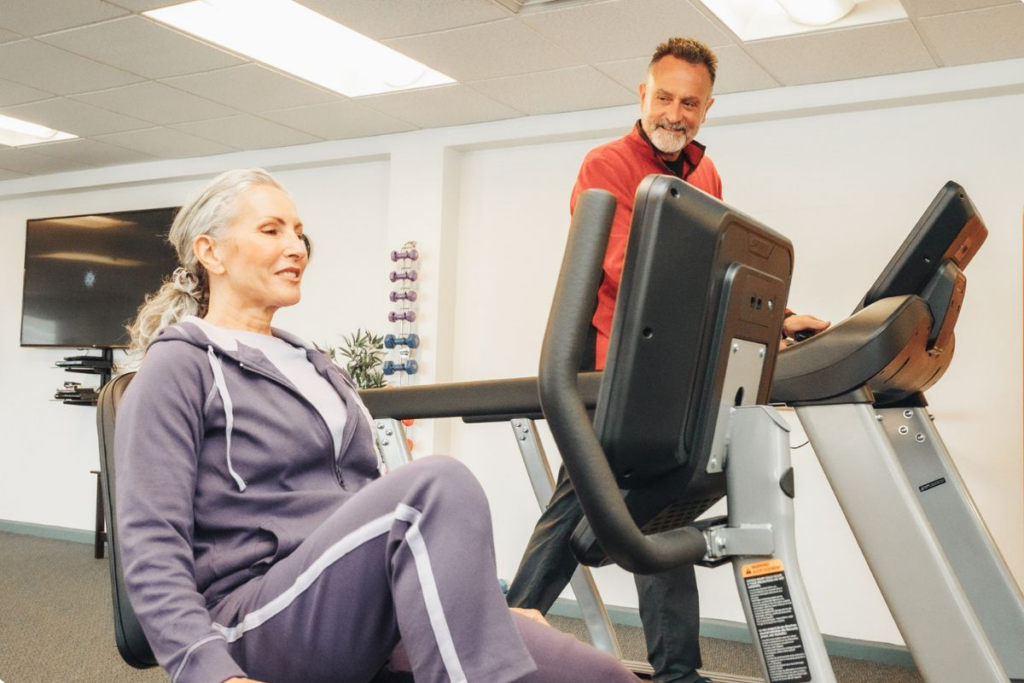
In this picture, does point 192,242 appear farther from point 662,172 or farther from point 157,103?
point 157,103

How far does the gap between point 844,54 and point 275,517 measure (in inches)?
117

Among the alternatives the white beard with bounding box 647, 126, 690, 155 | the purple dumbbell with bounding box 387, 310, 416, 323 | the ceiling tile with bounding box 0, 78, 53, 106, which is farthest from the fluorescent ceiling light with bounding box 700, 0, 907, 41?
the ceiling tile with bounding box 0, 78, 53, 106

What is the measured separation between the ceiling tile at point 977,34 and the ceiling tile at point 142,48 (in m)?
2.53

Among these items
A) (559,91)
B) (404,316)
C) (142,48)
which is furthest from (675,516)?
(404,316)

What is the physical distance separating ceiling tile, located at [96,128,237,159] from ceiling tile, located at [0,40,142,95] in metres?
0.65

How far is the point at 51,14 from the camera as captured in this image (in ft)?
11.1

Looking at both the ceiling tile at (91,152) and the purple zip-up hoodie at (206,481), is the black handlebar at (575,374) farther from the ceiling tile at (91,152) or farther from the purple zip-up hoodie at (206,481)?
the ceiling tile at (91,152)

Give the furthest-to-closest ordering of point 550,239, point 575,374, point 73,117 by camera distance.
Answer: point 73,117
point 550,239
point 575,374

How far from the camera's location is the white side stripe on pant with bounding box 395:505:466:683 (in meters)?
0.99

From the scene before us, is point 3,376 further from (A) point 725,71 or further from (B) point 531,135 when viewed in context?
(A) point 725,71

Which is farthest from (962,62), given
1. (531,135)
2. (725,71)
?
(531,135)

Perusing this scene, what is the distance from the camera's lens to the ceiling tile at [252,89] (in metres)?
3.96

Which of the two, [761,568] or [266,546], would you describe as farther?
[266,546]

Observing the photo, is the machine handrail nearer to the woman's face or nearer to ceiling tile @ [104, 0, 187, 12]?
the woman's face
